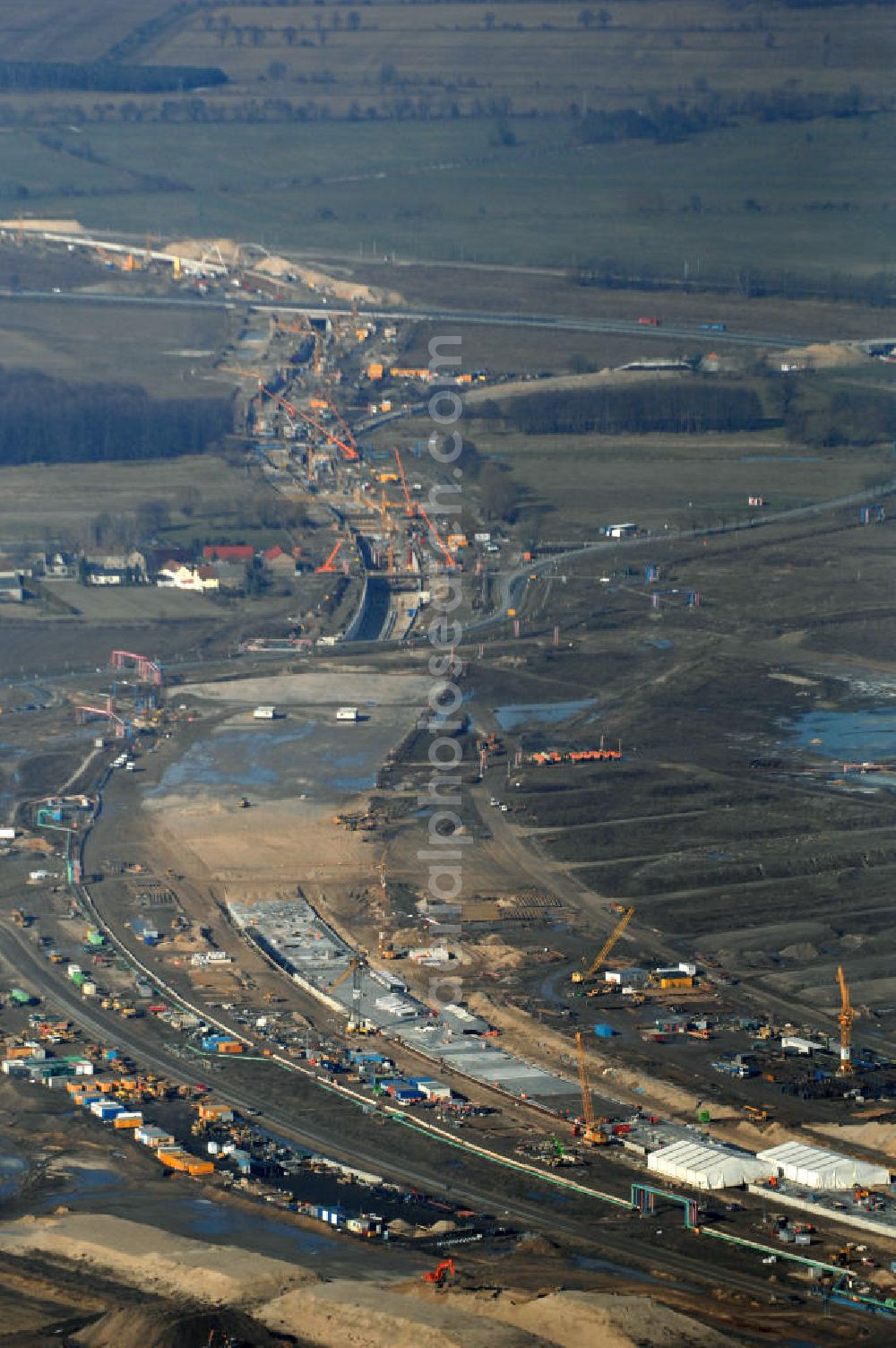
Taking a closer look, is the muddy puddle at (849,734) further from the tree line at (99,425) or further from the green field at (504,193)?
the green field at (504,193)

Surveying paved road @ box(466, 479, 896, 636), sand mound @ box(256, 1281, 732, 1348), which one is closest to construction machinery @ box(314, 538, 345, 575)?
paved road @ box(466, 479, 896, 636)

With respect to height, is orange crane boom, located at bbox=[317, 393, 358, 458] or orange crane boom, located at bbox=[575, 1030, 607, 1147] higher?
orange crane boom, located at bbox=[317, 393, 358, 458]

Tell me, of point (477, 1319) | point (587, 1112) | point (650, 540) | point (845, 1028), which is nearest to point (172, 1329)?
point (477, 1319)

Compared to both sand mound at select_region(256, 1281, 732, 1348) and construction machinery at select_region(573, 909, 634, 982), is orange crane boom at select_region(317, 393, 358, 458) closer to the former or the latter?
construction machinery at select_region(573, 909, 634, 982)

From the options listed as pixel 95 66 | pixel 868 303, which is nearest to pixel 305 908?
pixel 868 303

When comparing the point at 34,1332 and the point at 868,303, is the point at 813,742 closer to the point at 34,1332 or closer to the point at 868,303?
the point at 34,1332

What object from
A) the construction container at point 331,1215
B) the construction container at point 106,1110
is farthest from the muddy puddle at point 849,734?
the construction container at point 331,1215
